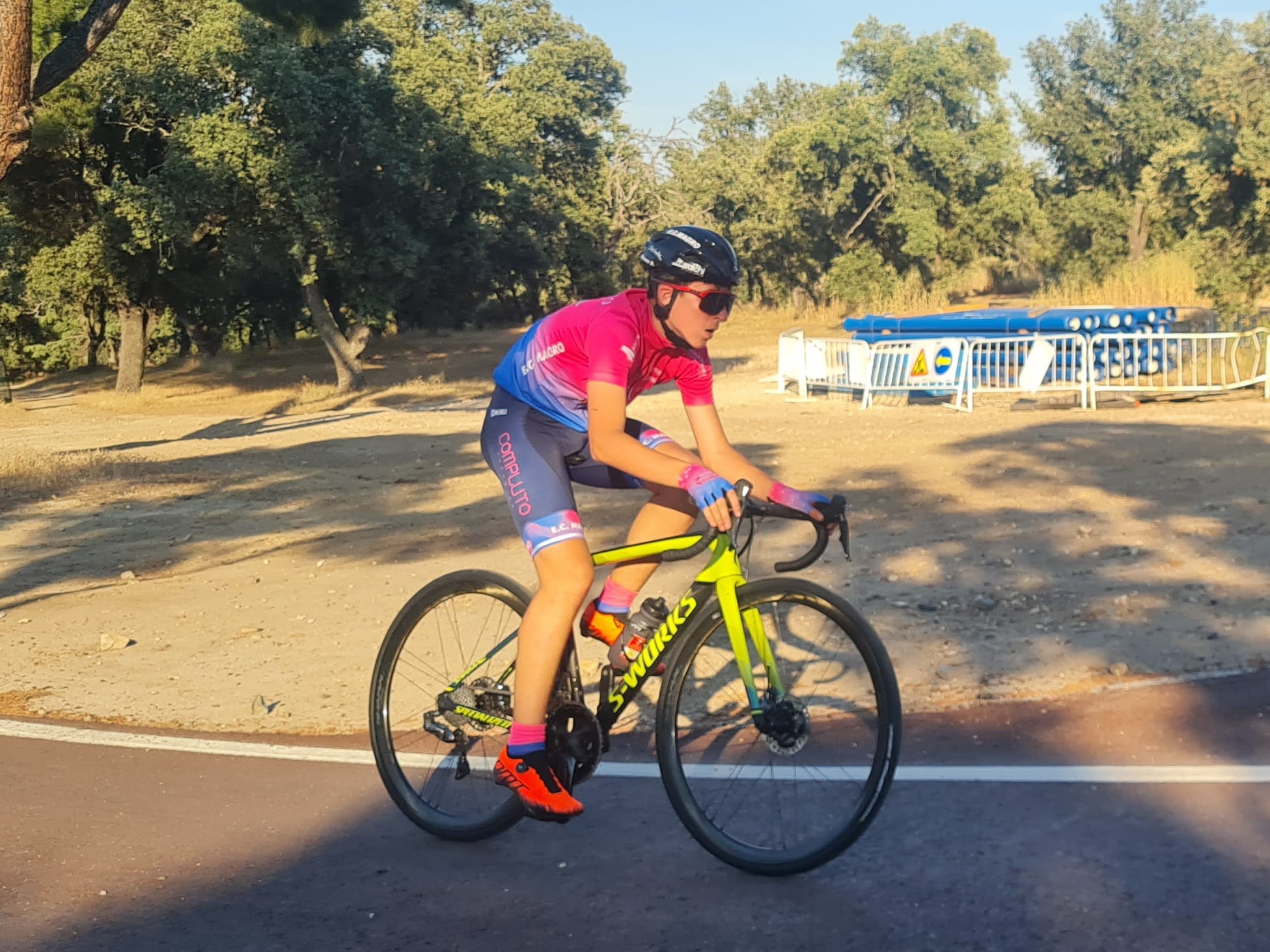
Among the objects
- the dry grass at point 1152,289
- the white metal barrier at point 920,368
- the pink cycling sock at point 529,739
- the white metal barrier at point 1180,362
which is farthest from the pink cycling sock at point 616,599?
the dry grass at point 1152,289

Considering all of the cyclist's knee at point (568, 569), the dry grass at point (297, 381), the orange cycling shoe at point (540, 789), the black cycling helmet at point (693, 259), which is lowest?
the dry grass at point (297, 381)

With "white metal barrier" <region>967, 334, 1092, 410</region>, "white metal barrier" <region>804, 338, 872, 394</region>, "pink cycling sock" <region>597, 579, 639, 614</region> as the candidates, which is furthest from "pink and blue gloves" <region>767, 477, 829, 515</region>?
"white metal barrier" <region>804, 338, 872, 394</region>

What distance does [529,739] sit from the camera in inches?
168

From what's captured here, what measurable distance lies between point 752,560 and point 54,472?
34.2 ft

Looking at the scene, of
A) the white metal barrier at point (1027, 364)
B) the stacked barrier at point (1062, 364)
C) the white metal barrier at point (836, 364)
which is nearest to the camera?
the stacked barrier at point (1062, 364)

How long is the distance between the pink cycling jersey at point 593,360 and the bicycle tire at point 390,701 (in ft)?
2.07

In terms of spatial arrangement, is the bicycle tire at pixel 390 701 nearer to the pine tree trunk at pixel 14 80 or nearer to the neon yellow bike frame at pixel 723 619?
the neon yellow bike frame at pixel 723 619

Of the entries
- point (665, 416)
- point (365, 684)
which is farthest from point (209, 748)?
point (665, 416)

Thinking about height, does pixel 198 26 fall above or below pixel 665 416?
above

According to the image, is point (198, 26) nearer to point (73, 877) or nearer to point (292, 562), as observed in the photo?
point (292, 562)

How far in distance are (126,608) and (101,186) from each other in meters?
25.5

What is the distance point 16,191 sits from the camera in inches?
1271

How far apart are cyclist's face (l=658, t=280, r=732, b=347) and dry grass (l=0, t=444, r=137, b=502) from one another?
12.1 metres

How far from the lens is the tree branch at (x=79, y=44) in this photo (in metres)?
14.2
